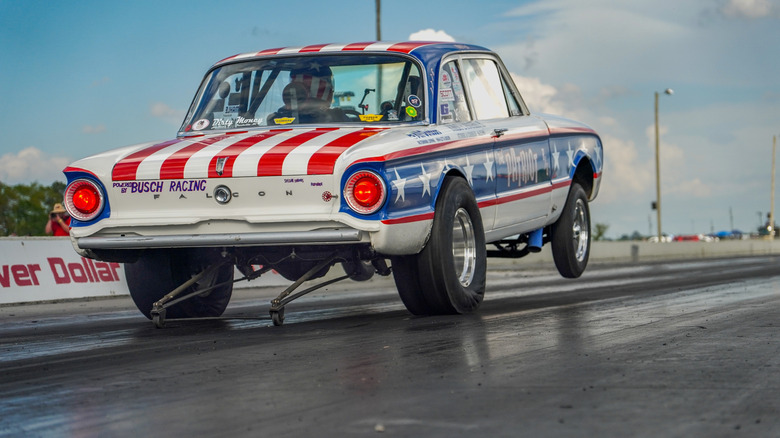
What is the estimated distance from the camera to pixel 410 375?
5000 millimetres

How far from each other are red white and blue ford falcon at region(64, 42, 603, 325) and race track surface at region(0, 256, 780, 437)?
0.43 m

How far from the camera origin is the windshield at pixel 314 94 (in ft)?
26.8

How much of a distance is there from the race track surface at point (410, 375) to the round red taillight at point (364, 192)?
2.60 ft

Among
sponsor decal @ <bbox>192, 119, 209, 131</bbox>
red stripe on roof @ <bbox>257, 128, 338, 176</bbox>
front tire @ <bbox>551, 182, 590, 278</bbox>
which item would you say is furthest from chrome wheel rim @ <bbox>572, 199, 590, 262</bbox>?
red stripe on roof @ <bbox>257, 128, 338, 176</bbox>

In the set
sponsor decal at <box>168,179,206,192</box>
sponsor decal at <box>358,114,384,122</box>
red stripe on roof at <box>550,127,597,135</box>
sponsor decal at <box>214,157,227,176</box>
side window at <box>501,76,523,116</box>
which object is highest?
side window at <box>501,76,523,116</box>

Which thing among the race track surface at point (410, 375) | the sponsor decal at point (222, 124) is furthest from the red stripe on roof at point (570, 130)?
the sponsor decal at point (222, 124)

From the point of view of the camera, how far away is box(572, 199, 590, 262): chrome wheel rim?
35.8ft

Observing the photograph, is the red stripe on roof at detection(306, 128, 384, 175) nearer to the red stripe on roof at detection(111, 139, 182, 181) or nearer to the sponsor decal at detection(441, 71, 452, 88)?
the red stripe on roof at detection(111, 139, 182, 181)

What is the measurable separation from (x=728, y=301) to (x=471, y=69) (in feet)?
9.49

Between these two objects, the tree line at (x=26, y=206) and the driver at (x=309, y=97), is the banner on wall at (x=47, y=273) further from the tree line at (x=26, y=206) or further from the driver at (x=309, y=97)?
the tree line at (x=26, y=206)

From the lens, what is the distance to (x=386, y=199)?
7.03 meters

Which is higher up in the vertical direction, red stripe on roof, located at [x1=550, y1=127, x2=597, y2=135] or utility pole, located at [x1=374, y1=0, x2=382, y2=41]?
utility pole, located at [x1=374, y1=0, x2=382, y2=41]

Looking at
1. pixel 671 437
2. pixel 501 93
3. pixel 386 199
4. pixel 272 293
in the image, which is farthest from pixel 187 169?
pixel 272 293

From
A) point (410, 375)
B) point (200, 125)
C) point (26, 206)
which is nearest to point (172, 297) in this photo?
point (200, 125)
